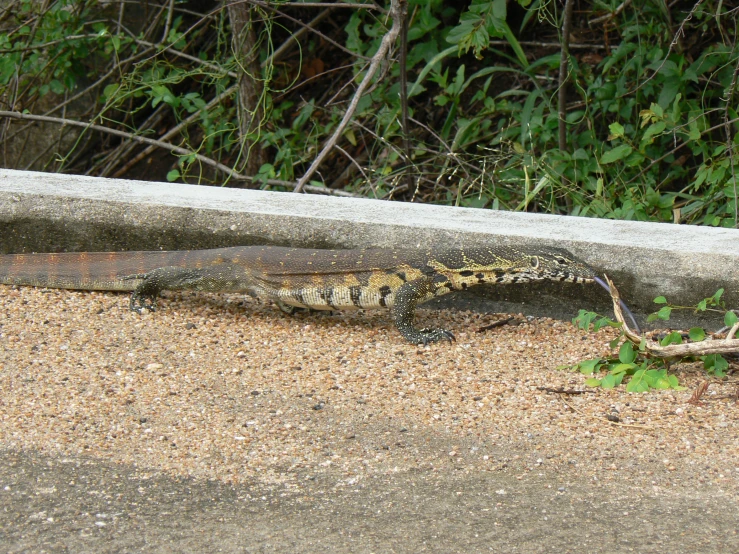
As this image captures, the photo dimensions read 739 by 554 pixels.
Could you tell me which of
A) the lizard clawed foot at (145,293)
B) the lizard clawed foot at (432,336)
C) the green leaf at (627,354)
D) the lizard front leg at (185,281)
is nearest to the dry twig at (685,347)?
the green leaf at (627,354)

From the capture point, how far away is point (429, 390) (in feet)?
12.2

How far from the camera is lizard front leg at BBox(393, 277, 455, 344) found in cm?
429

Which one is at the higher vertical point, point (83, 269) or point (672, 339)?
point (672, 339)

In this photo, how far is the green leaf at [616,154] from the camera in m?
6.07

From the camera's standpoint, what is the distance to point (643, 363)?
381 centimetres

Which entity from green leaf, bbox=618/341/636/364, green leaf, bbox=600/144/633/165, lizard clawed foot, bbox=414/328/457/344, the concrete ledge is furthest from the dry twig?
green leaf, bbox=600/144/633/165

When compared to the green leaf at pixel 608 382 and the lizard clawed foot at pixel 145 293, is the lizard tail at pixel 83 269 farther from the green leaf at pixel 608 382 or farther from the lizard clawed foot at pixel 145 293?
the green leaf at pixel 608 382

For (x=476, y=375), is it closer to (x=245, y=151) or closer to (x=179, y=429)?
(x=179, y=429)

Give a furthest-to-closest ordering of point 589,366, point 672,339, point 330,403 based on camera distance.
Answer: point 589,366
point 672,339
point 330,403

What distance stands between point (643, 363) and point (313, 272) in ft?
5.32

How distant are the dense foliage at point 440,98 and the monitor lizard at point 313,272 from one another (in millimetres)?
1641

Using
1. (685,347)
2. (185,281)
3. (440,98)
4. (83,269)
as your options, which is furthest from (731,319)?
(440,98)

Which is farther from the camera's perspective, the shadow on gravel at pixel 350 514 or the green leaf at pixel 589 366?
the green leaf at pixel 589 366

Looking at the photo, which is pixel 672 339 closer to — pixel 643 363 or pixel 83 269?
pixel 643 363
